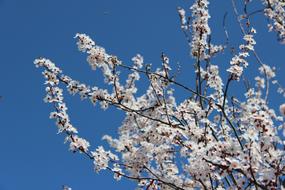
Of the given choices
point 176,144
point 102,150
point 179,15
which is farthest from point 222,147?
point 179,15

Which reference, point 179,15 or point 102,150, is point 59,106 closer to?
point 102,150

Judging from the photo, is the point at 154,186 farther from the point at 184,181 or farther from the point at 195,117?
the point at 195,117

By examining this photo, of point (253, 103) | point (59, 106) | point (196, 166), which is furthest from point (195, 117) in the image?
point (59, 106)

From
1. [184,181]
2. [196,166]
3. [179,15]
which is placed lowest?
[196,166]

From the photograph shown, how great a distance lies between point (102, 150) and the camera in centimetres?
724

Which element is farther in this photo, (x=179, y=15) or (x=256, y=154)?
(x=179, y=15)

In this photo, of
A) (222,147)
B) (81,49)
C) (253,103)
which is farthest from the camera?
(81,49)

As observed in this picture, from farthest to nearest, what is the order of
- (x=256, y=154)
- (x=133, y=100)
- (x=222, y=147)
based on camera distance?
1. (x=133, y=100)
2. (x=222, y=147)
3. (x=256, y=154)

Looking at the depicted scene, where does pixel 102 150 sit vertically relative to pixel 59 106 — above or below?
below

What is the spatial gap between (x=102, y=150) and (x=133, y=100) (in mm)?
Result: 1633

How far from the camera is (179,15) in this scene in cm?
888

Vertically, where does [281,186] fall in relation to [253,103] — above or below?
below

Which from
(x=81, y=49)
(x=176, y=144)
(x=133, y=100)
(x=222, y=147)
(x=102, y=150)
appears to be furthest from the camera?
(x=133, y=100)

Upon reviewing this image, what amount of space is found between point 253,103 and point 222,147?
1.19m
